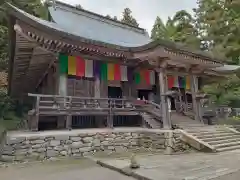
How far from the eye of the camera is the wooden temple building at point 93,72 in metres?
9.46

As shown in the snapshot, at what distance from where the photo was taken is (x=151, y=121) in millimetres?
11594

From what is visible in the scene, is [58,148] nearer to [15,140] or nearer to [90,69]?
[15,140]

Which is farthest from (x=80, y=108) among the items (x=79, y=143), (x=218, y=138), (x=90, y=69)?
(x=218, y=138)

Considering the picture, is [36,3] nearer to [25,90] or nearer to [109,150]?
[25,90]

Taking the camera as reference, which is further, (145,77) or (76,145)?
(145,77)

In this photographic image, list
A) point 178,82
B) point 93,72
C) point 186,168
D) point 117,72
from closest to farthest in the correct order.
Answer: point 186,168
point 93,72
point 117,72
point 178,82

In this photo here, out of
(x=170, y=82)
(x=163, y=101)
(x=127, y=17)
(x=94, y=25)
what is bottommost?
(x=163, y=101)

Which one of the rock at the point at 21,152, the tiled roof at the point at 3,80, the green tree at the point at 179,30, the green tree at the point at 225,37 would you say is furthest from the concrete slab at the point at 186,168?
the green tree at the point at 179,30

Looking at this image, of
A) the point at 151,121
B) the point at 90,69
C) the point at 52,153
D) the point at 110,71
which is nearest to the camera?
the point at 52,153

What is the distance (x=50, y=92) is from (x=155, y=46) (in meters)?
7.07

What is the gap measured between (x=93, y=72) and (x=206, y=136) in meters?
6.11

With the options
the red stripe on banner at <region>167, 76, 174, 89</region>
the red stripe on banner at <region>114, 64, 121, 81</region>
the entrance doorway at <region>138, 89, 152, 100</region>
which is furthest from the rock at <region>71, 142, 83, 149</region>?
the red stripe on banner at <region>167, 76, 174, 89</region>

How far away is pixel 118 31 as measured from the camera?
18.8 m

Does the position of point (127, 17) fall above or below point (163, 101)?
above
